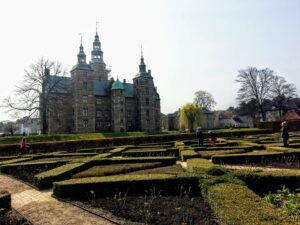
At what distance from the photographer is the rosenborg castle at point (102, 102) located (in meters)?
56.7

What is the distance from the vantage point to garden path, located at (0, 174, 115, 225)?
7172 millimetres

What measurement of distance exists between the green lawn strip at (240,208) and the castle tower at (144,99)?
5678 cm

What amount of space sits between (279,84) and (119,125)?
3537cm

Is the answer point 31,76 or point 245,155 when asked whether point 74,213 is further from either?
point 31,76

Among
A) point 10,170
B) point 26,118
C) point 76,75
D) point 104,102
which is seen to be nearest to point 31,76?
point 26,118

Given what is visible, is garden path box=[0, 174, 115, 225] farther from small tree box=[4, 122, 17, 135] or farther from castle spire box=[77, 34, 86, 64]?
small tree box=[4, 122, 17, 135]

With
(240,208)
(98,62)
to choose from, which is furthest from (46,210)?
(98,62)

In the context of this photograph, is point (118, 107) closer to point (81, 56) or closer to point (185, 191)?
point (81, 56)

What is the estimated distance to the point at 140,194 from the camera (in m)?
9.06

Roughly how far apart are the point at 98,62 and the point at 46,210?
66960 millimetres

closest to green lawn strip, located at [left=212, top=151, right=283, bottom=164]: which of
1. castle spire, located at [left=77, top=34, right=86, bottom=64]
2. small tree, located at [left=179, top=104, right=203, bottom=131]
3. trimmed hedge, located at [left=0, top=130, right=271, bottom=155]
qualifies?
trimmed hedge, located at [left=0, top=130, right=271, bottom=155]

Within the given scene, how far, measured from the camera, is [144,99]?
213 feet

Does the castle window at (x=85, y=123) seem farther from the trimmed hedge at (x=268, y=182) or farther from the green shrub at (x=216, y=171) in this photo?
the trimmed hedge at (x=268, y=182)

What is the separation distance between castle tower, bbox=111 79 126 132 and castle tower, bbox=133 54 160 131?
4415 millimetres
